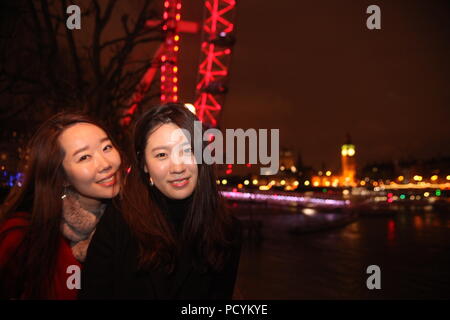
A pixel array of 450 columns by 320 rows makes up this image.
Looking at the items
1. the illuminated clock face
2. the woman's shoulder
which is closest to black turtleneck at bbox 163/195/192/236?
the woman's shoulder

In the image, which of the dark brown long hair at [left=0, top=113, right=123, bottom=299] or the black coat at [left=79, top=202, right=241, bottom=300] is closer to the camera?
the black coat at [left=79, top=202, right=241, bottom=300]

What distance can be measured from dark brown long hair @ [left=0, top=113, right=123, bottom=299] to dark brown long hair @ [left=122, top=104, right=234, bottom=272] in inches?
17.9

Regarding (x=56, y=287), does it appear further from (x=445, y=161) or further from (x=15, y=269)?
(x=445, y=161)

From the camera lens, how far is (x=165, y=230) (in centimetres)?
204

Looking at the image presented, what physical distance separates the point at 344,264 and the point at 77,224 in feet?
49.3

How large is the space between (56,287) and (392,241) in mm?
22771

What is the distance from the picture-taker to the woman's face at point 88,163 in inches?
92.4

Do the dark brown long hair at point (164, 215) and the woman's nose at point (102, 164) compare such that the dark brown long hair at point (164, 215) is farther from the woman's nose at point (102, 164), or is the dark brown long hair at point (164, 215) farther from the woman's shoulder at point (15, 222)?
the woman's shoulder at point (15, 222)

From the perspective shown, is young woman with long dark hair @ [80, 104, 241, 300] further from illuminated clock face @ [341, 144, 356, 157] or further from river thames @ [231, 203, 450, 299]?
illuminated clock face @ [341, 144, 356, 157]

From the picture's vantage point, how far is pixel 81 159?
7.78 feet

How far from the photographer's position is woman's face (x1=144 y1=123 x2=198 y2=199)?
6.86ft

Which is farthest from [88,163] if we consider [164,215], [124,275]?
[124,275]

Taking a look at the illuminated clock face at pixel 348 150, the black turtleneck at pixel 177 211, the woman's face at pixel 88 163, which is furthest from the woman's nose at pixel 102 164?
the illuminated clock face at pixel 348 150

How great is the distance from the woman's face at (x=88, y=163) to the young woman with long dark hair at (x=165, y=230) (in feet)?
0.94
